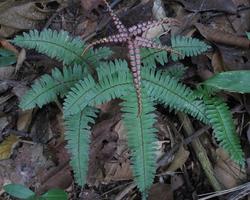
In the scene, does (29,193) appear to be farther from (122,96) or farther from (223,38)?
(223,38)

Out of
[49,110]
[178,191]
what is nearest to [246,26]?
[178,191]

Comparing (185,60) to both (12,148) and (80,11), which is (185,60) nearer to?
(80,11)

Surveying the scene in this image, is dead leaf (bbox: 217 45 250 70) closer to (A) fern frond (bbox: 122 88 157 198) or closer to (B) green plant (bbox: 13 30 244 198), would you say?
(B) green plant (bbox: 13 30 244 198)

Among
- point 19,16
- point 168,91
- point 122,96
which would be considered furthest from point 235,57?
point 19,16

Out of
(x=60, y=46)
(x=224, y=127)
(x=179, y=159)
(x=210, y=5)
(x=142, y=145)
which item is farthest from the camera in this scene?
(x=210, y=5)

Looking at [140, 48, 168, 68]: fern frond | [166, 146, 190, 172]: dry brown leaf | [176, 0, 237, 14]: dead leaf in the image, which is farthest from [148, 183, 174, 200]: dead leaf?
[176, 0, 237, 14]: dead leaf

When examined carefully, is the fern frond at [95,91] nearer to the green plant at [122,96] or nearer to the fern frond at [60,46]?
the green plant at [122,96]

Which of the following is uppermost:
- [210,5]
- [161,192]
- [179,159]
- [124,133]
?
[210,5]

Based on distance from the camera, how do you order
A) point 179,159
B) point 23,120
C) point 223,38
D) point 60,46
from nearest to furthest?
point 60,46, point 179,159, point 223,38, point 23,120
